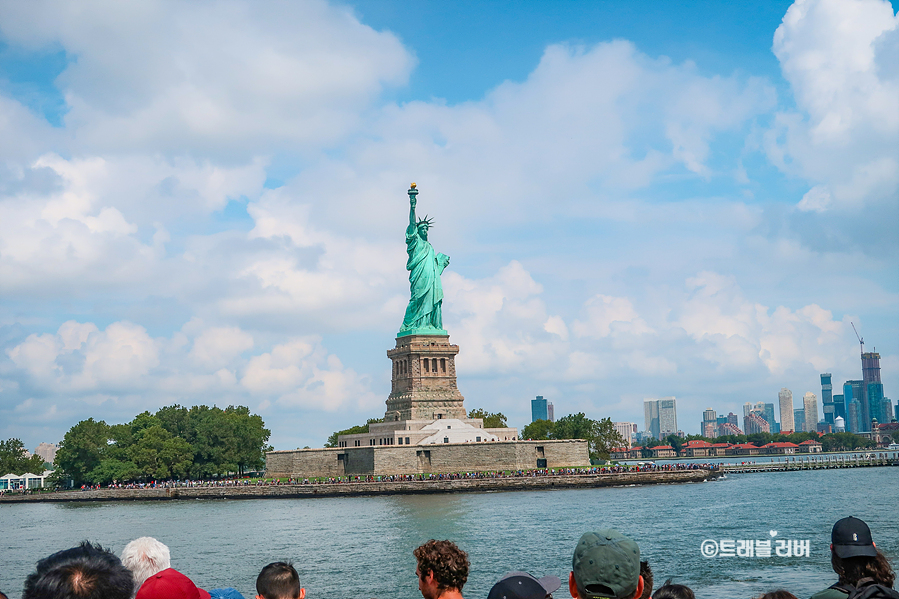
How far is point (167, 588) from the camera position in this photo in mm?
5941

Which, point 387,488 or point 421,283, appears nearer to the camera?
point 387,488

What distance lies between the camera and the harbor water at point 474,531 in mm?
32656

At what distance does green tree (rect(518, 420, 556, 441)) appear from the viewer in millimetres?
114312

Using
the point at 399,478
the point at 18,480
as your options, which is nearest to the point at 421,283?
the point at 399,478

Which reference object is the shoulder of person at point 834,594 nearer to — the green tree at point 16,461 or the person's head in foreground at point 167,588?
the person's head in foreground at point 167,588

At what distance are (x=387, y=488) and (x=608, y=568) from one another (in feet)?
237

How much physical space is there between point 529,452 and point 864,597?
77925mm

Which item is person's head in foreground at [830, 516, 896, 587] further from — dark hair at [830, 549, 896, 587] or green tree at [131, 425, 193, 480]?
green tree at [131, 425, 193, 480]

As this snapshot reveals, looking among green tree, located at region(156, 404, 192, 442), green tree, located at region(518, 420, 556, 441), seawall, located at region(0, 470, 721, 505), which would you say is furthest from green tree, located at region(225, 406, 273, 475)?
green tree, located at region(518, 420, 556, 441)

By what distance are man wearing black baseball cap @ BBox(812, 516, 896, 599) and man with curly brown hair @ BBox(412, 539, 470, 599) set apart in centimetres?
294

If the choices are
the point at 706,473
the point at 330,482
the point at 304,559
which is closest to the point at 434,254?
the point at 330,482

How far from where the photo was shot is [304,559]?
3881cm

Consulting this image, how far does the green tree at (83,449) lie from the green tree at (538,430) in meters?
50.1

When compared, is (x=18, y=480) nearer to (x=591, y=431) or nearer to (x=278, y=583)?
(x=591, y=431)
